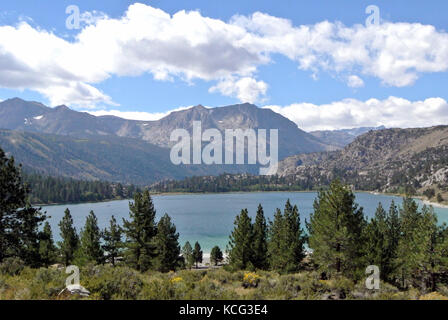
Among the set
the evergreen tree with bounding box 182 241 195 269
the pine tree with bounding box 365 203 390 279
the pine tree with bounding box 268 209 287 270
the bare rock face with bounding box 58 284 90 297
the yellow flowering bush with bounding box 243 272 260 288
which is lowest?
the evergreen tree with bounding box 182 241 195 269

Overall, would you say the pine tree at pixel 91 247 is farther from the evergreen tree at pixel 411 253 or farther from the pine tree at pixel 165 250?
the evergreen tree at pixel 411 253

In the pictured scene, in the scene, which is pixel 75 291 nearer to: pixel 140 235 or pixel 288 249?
pixel 140 235

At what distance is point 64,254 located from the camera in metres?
57.2

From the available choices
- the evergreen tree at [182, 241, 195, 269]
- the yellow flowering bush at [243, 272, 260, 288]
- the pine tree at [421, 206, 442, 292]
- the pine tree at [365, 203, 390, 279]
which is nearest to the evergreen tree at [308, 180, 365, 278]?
the pine tree at [365, 203, 390, 279]

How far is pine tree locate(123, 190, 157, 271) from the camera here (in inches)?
1742

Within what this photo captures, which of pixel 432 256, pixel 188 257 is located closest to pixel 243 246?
pixel 432 256

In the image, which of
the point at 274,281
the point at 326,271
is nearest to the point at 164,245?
the point at 326,271

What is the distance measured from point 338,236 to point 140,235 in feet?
85.9

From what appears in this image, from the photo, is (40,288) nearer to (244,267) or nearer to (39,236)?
(39,236)

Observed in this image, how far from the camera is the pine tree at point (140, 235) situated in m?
44.2

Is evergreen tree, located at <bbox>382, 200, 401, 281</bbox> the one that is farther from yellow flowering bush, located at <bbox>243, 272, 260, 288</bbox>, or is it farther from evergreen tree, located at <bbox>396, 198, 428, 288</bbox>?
yellow flowering bush, located at <bbox>243, 272, 260, 288</bbox>

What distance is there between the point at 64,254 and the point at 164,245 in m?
20.8

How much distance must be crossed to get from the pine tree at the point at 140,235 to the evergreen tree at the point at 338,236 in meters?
22.1

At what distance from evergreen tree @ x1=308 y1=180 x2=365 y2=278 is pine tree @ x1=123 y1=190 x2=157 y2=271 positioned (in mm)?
22062
